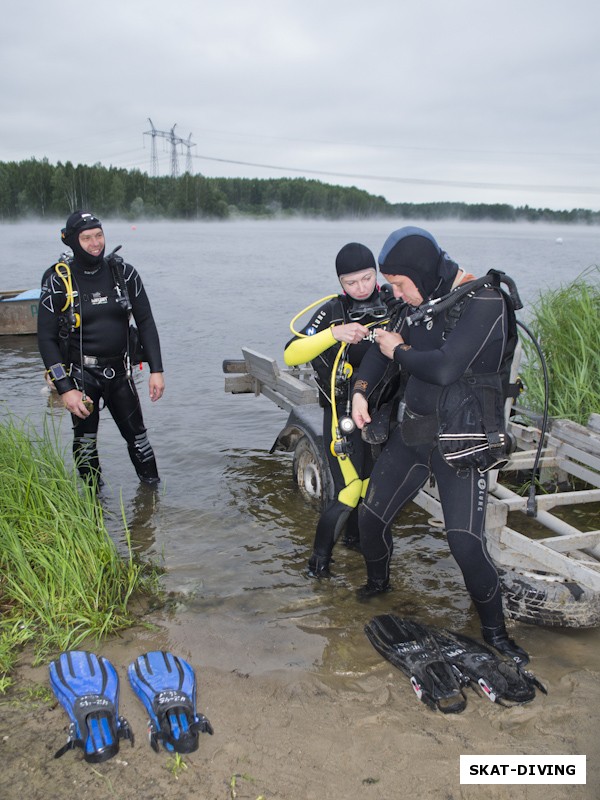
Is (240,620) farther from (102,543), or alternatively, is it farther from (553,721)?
(553,721)

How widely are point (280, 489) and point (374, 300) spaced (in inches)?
101

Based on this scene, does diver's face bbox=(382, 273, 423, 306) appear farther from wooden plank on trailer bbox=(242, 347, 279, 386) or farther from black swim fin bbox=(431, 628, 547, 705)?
wooden plank on trailer bbox=(242, 347, 279, 386)

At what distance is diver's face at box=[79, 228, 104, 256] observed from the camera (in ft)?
16.4

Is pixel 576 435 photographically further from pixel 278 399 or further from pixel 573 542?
pixel 278 399

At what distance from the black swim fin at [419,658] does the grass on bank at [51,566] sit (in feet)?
4.72

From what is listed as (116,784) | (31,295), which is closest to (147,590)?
(116,784)

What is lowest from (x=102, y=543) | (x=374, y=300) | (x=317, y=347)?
(x=102, y=543)

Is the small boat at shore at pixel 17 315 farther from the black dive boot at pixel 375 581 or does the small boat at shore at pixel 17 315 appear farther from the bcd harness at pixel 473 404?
the bcd harness at pixel 473 404

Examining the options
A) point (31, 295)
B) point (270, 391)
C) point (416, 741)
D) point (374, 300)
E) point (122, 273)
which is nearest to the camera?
point (416, 741)

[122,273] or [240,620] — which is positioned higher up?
[122,273]

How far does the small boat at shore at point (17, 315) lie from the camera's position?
47.6 feet

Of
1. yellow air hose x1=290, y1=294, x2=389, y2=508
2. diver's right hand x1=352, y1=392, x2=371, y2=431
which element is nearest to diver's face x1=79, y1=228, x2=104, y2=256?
yellow air hose x1=290, y1=294, x2=389, y2=508

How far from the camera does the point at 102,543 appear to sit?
3891mm

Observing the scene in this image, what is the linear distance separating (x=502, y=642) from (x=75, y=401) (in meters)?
3.50
